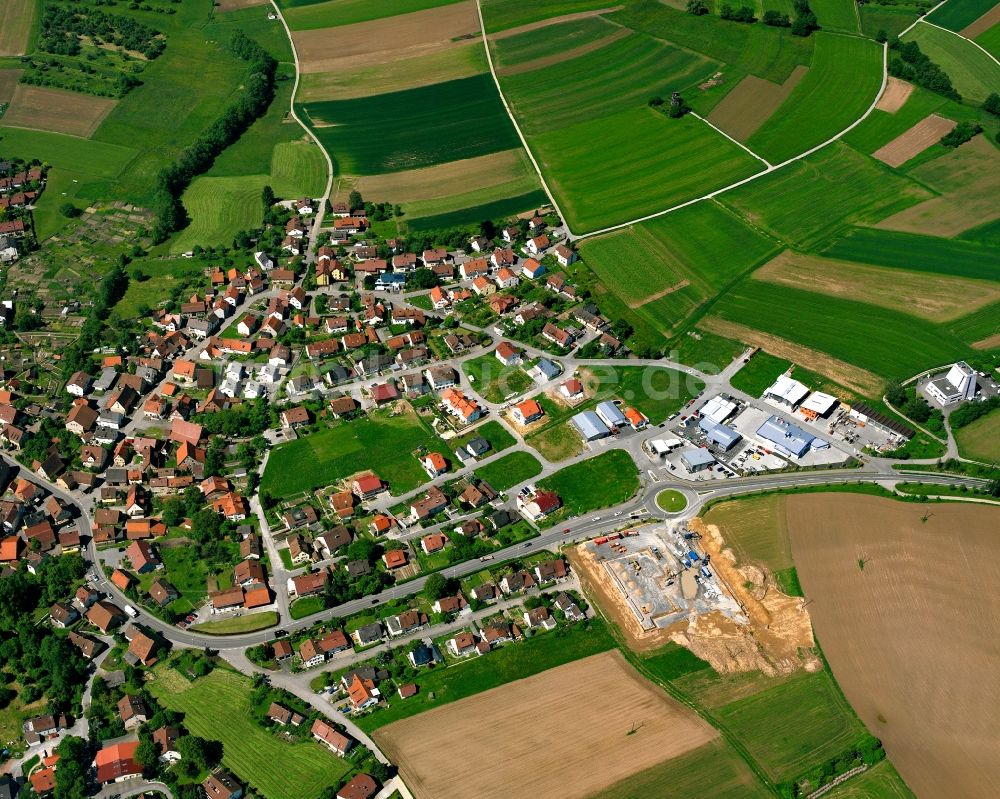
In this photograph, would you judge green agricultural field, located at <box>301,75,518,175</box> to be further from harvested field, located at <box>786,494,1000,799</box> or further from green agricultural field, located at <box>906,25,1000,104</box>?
harvested field, located at <box>786,494,1000,799</box>

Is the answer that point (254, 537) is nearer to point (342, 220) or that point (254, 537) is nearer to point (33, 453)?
point (33, 453)

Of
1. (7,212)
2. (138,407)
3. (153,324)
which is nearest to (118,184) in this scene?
(7,212)

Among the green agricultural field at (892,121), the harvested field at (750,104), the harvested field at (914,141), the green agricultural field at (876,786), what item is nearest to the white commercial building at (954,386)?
the green agricultural field at (876,786)

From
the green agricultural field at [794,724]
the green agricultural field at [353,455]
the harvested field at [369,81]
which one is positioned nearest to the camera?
the green agricultural field at [794,724]

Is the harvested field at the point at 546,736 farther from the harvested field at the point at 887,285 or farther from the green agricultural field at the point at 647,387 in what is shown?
the harvested field at the point at 887,285

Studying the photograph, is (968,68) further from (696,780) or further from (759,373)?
(696,780)

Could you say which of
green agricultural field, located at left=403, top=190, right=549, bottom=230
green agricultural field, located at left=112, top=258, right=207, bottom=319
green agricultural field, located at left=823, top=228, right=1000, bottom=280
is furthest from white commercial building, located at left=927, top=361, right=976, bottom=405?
green agricultural field, located at left=112, top=258, right=207, bottom=319
